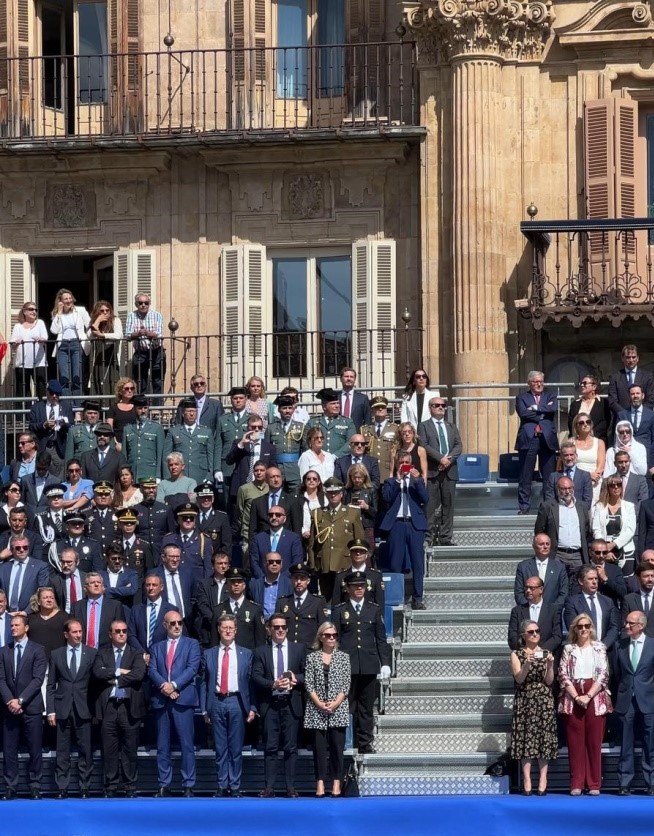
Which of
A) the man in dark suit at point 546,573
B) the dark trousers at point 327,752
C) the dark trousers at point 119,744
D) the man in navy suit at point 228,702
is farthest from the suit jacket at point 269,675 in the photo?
the man in dark suit at point 546,573

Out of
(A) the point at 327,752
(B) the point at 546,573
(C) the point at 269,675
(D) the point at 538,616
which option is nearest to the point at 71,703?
(C) the point at 269,675

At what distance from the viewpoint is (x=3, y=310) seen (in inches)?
1102

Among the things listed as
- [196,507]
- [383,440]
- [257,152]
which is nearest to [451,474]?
[383,440]

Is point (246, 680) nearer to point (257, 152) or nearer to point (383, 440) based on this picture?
point (383, 440)

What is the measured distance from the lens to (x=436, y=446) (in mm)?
22438

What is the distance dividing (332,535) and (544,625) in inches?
92.7

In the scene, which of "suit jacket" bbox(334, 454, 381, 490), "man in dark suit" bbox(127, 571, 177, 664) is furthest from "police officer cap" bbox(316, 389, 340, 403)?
"man in dark suit" bbox(127, 571, 177, 664)

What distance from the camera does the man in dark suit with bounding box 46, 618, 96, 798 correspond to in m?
20.0

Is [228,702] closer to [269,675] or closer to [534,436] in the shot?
[269,675]

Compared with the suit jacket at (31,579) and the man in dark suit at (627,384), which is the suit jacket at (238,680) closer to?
the suit jacket at (31,579)

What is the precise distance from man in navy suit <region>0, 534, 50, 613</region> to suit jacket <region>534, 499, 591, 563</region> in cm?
467

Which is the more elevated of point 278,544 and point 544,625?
point 278,544

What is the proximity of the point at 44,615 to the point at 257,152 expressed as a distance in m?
8.47

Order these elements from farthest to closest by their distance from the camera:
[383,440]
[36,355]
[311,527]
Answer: [36,355] → [383,440] → [311,527]
